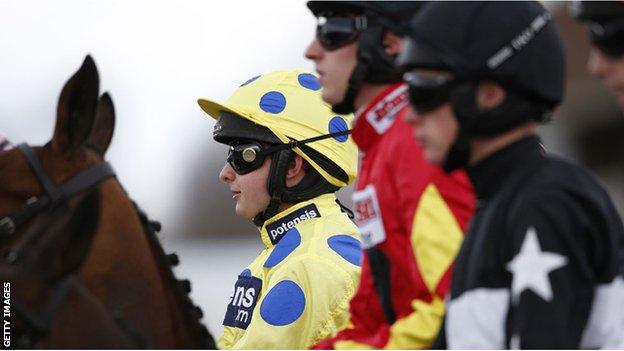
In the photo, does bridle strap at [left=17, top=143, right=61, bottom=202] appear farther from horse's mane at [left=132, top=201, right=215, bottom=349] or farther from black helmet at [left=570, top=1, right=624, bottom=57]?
black helmet at [left=570, top=1, right=624, bottom=57]

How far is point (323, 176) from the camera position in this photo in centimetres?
610

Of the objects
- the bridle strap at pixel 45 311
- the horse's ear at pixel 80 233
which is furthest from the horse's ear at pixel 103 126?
the bridle strap at pixel 45 311

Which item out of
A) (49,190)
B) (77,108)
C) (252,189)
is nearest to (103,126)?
(77,108)

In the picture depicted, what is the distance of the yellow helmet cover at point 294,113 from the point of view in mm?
6023

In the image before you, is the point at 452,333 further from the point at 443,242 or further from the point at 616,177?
the point at 616,177

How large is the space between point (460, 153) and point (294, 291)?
81.4 inches

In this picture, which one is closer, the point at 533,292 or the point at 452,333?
the point at 533,292

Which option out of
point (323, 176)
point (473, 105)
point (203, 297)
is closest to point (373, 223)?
point (473, 105)

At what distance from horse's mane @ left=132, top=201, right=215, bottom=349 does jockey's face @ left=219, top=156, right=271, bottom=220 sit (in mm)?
1793

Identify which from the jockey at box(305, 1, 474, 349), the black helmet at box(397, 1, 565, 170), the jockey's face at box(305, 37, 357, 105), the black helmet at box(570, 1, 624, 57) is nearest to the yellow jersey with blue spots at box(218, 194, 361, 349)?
the jockey at box(305, 1, 474, 349)

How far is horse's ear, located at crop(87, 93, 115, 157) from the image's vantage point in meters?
4.34

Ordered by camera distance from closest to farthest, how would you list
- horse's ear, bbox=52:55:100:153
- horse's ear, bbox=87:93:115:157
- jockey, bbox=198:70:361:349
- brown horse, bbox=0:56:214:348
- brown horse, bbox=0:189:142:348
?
brown horse, bbox=0:189:142:348 < brown horse, bbox=0:56:214:348 < horse's ear, bbox=52:55:100:153 < horse's ear, bbox=87:93:115:157 < jockey, bbox=198:70:361:349

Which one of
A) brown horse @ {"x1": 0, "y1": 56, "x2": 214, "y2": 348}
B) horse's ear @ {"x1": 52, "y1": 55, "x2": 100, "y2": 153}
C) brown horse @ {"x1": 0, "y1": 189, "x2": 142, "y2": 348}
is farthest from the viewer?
horse's ear @ {"x1": 52, "y1": 55, "x2": 100, "y2": 153}

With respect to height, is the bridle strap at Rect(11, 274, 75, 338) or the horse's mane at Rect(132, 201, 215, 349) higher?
the bridle strap at Rect(11, 274, 75, 338)
